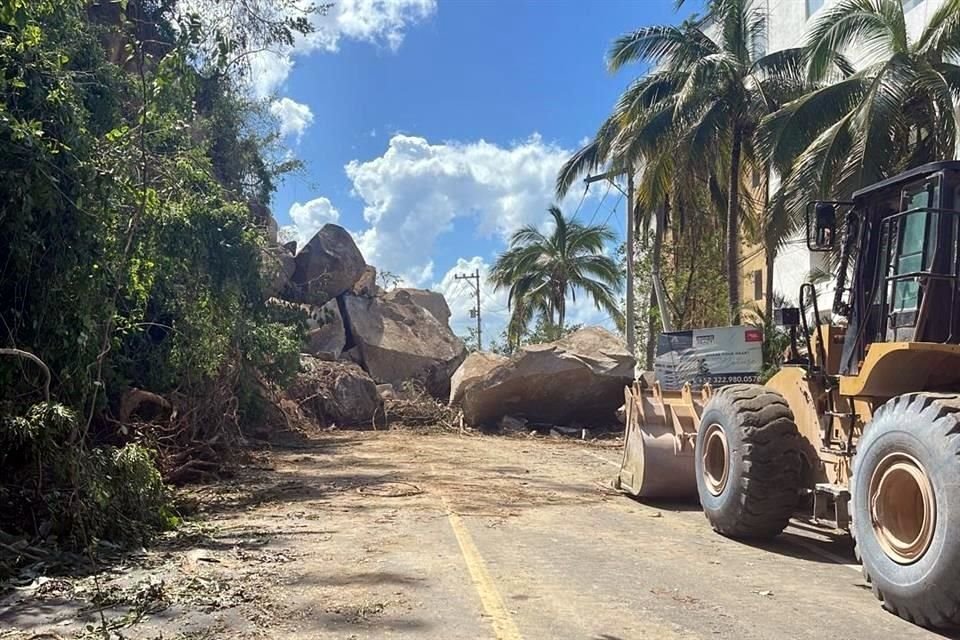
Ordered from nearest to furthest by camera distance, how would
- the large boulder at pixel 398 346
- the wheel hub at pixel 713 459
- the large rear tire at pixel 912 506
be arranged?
the large rear tire at pixel 912 506, the wheel hub at pixel 713 459, the large boulder at pixel 398 346

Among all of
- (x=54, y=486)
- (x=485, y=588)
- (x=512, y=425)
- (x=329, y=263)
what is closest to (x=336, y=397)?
(x=512, y=425)

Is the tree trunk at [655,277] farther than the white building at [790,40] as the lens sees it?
No

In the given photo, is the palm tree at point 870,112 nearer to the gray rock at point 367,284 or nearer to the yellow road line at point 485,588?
the yellow road line at point 485,588

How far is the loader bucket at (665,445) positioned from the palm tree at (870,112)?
23.8 feet

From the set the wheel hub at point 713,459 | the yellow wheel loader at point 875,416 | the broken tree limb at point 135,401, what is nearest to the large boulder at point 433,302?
the broken tree limb at point 135,401

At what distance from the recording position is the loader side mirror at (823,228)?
7.07 m

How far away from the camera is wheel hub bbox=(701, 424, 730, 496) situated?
327 inches

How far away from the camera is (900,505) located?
5594 millimetres

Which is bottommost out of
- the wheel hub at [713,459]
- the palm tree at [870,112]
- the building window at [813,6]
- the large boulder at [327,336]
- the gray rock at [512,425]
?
the gray rock at [512,425]

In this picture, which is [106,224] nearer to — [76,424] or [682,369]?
[76,424]

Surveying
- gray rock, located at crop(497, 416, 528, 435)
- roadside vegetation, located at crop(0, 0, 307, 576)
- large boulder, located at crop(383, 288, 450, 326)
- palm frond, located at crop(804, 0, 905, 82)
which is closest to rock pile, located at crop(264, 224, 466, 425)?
large boulder, located at crop(383, 288, 450, 326)

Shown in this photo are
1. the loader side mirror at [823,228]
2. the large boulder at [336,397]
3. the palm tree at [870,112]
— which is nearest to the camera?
the loader side mirror at [823,228]

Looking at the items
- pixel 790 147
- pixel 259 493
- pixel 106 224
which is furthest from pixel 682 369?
pixel 106 224

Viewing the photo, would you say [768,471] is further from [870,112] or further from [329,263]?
[329,263]
